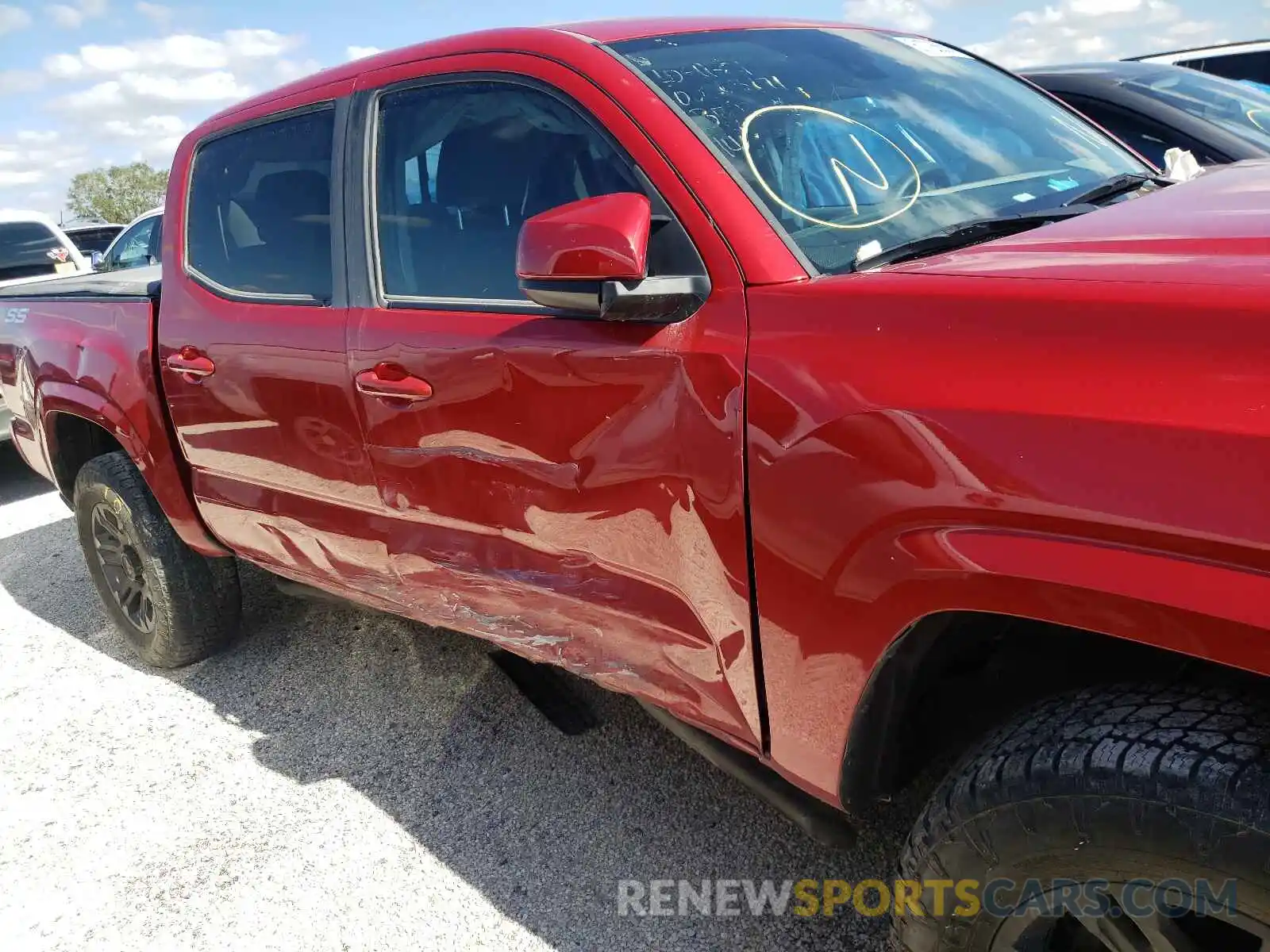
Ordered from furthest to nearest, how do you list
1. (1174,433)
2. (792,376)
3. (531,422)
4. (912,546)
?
(531,422), (792,376), (912,546), (1174,433)

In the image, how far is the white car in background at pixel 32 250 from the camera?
8.24 meters

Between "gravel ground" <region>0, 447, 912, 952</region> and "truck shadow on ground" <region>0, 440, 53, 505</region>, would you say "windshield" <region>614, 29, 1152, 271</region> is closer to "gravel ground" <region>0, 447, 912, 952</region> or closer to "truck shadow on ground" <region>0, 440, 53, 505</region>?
"gravel ground" <region>0, 447, 912, 952</region>

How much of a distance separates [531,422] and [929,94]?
1162 millimetres

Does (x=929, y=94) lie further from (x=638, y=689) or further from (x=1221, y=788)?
(x=1221, y=788)

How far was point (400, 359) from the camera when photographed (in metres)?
2.17

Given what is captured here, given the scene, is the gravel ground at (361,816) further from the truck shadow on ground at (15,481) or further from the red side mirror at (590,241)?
→ the truck shadow on ground at (15,481)

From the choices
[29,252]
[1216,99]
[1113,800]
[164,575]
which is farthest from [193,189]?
[29,252]

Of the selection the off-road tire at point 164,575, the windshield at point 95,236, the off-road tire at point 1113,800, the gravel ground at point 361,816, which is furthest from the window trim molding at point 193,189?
the windshield at point 95,236

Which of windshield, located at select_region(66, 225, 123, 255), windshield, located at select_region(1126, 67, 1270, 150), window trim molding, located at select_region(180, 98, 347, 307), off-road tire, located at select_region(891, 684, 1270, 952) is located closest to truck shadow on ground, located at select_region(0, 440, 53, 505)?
window trim molding, located at select_region(180, 98, 347, 307)

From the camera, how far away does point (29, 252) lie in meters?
8.35

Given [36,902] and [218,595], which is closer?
[36,902]

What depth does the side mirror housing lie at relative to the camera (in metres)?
1.62

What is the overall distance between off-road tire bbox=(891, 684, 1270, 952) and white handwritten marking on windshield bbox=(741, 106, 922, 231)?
0.88 meters

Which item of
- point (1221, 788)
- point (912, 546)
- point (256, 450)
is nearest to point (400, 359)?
point (256, 450)
